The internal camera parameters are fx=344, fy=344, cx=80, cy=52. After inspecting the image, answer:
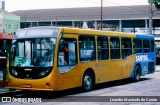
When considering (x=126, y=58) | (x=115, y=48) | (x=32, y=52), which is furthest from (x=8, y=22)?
(x=32, y=52)

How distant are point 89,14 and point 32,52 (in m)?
53.7

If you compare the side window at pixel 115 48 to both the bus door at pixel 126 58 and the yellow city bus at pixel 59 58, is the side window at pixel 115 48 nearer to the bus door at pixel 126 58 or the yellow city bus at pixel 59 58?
the yellow city bus at pixel 59 58

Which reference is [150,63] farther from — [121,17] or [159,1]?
[121,17]

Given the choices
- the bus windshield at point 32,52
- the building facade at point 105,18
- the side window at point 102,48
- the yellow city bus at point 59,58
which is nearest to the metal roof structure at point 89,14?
the building facade at point 105,18

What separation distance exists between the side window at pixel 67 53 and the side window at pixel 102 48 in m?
2.03

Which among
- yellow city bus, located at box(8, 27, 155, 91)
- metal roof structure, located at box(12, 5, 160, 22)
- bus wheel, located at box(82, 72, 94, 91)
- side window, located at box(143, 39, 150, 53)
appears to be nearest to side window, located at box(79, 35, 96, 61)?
yellow city bus, located at box(8, 27, 155, 91)

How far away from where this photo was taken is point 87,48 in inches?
555

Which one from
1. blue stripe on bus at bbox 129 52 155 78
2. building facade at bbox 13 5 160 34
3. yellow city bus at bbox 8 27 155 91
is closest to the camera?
yellow city bus at bbox 8 27 155 91

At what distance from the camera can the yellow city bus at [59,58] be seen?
12.1m

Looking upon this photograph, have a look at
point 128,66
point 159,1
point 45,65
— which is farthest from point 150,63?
point 159,1

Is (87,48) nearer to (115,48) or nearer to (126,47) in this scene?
(115,48)

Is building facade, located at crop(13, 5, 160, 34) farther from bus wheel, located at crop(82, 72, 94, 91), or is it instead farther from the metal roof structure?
bus wheel, located at crop(82, 72, 94, 91)

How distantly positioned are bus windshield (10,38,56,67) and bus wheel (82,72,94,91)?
2.34 metres

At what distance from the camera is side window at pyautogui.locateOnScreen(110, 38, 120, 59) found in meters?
16.1
